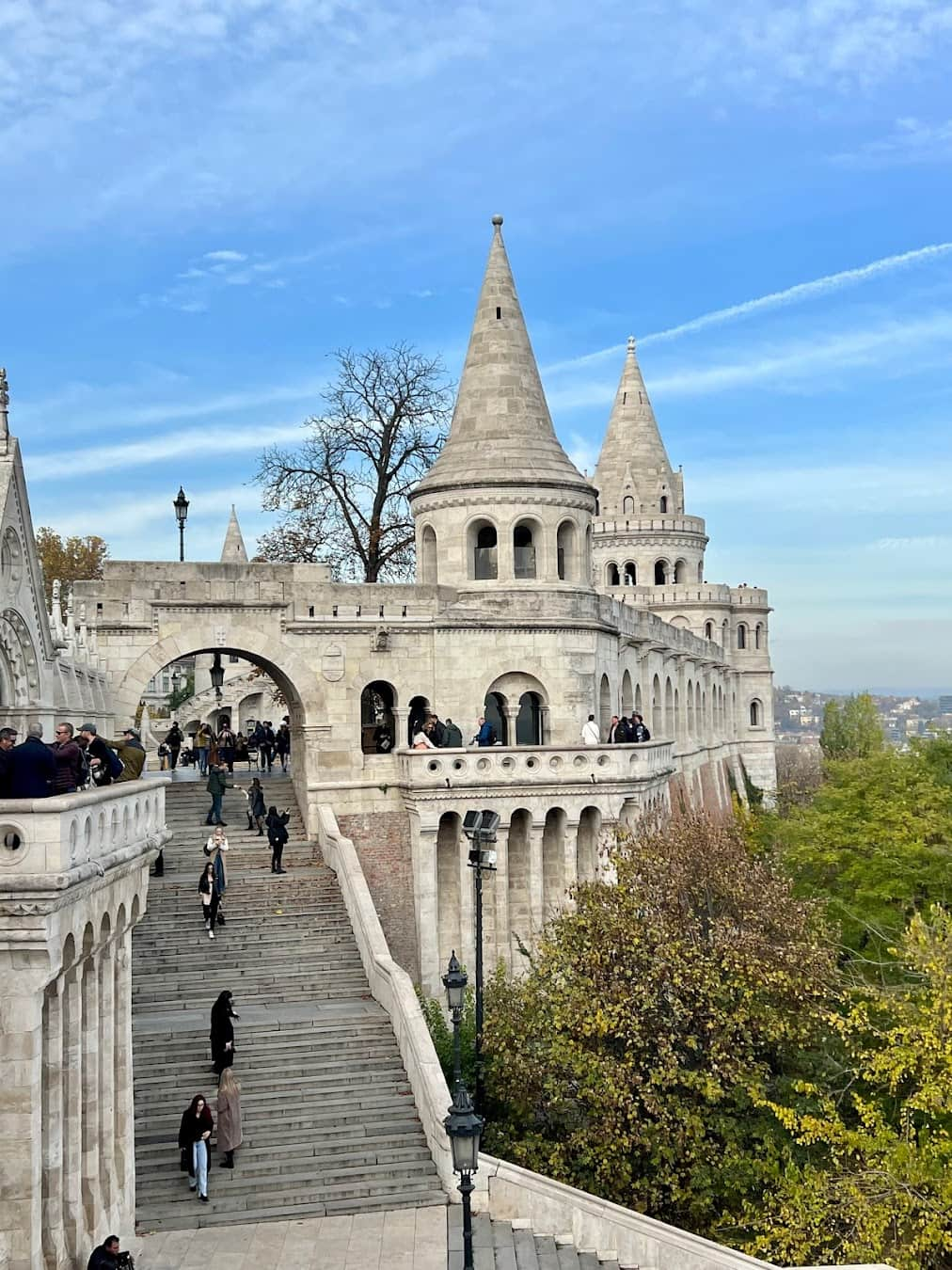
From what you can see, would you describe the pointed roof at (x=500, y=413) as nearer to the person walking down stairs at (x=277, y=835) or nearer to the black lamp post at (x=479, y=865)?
the person walking down stairs at (x=277, y=835)

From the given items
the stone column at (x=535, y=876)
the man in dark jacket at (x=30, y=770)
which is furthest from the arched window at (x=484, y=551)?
the man in dark jacket at (x=30, y=770)

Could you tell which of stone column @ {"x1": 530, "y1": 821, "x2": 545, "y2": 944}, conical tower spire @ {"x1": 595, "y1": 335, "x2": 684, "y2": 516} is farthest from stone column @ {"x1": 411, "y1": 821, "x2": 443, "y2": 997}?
conical tower spire @ {"x1": 595, "y1": 335, "x2": 684, "y2": 516}

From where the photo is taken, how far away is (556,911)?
80.2ft

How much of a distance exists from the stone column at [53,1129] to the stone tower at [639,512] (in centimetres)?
4505

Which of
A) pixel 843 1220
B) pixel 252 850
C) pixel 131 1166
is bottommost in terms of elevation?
pixel 843 1220

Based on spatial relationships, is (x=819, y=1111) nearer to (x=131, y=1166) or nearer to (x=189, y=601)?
(x=131, y=1166)

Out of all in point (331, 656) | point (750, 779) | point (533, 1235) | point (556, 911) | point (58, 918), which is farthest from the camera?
point (750, 779)

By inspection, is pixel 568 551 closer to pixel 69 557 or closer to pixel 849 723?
pixel 69 557

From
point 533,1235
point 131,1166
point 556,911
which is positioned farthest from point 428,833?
point 131,1166

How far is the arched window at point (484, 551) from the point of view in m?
28.8

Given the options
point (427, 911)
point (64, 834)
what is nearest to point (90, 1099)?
point (64, 834)

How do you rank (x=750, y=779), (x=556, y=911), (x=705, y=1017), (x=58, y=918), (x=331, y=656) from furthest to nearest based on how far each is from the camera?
(x=750, y=779)
(x=331, y=656)
(x=556, y=911)
(x=705, y=1017)
(x=58, y=918)

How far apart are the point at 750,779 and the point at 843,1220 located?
4438cm

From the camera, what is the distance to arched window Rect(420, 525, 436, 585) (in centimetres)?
2952
